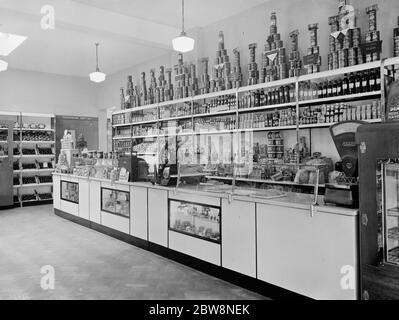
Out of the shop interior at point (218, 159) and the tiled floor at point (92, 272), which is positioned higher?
the shop interior at point (218, 159)

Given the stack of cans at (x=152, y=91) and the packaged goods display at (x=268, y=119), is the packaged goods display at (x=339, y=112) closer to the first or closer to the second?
the packaged goods display at (x=268, y=119)

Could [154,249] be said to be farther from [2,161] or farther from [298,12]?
[2,161]

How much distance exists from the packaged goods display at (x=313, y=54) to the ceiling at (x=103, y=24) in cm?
140

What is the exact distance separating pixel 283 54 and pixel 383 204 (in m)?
3.63

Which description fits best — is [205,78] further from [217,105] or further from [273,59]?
[273,59]

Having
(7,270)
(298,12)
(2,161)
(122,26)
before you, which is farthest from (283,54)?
(2,161)

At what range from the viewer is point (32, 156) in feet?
31.6

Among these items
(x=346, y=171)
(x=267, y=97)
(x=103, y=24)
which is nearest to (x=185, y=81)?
(x=103, y=24)

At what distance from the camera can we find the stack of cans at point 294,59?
5.32m

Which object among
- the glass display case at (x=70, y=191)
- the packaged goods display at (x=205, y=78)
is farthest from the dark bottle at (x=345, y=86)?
the glass display case at (x=70, y=191)

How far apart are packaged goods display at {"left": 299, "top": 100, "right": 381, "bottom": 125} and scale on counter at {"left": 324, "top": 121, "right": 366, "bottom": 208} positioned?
1886 millimetres

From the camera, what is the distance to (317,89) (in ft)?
16.6

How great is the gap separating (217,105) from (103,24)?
98.7 inches
